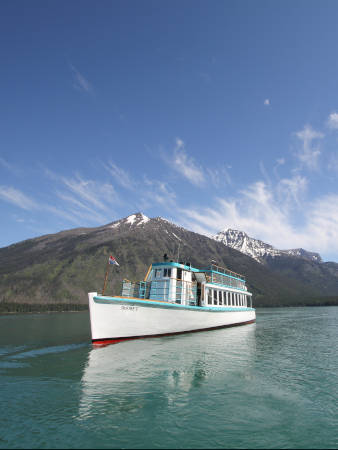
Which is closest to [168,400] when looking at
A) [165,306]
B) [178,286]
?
[165,306]

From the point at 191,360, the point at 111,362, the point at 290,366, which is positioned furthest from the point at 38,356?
the point at 290,366

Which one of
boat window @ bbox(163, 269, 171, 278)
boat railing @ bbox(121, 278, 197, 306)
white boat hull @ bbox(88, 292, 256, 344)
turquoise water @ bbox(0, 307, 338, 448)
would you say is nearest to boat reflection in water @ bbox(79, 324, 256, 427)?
turquoise water @ bbox(0, 307, 338, 448)

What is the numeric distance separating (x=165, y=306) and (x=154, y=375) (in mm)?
10965

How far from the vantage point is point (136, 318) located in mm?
23938

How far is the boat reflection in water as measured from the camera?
10.7 meters

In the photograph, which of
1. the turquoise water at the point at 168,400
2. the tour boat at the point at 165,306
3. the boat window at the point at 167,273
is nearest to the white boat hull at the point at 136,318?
the tour boat at the point at 165,306

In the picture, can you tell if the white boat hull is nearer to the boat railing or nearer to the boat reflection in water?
the boat reflection in water

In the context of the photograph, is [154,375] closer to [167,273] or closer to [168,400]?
[168,400]

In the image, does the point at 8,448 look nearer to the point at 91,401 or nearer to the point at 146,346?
the point at 91,401

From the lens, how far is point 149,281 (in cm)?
3234

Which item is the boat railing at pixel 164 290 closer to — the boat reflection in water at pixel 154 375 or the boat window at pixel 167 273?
the boat window at pixel 167 273

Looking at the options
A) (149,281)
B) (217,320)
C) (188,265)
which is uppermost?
(188,265)

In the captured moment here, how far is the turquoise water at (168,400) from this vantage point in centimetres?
834

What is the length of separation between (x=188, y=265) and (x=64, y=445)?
25752mm
